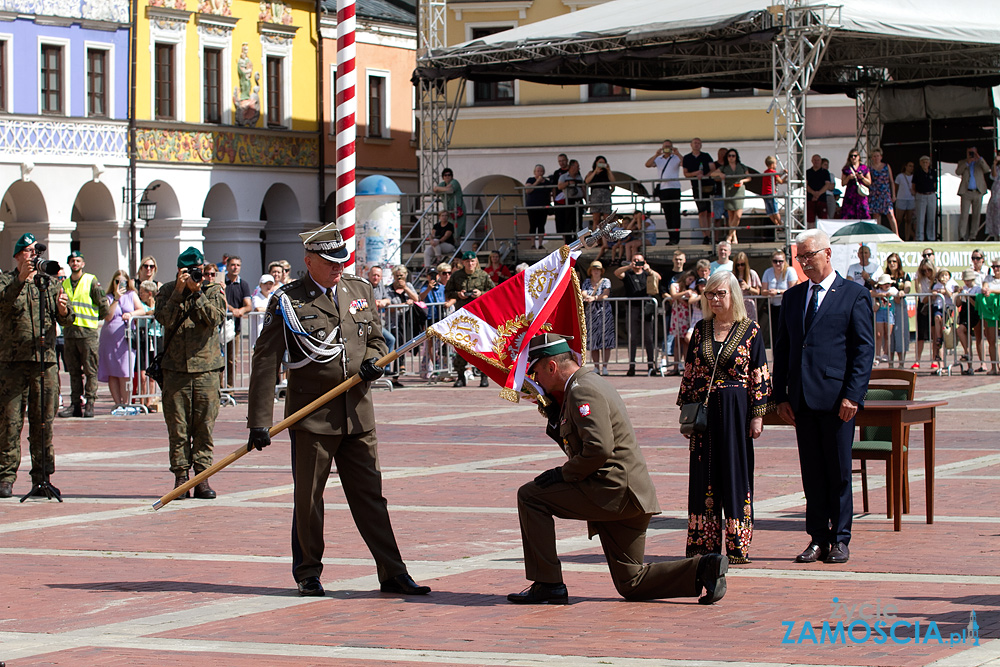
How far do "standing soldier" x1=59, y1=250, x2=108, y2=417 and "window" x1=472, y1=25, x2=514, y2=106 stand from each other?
80.3ft

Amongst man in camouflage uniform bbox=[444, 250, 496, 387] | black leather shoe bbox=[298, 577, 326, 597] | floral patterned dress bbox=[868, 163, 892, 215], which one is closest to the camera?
black leather shoe bbox=[298, 577, 326, 597]

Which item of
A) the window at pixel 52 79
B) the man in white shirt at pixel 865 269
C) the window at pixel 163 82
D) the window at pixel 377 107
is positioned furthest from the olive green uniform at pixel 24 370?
the window at pixel 377 107

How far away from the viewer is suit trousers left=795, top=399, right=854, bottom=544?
9.15 metres

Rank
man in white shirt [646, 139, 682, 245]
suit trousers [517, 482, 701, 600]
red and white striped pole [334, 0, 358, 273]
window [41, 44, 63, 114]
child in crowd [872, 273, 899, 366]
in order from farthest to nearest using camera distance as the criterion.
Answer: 1. window [41, 44, 63, 114]
2. man in white shirt [646, 139, 682, 245]
3. child in crowd [872, 273, 899, 366]
4. red and white striped pole [334, 0, 358, 273]
5. suit trousers [517, 482, 701, 600]

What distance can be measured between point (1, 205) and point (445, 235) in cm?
1673

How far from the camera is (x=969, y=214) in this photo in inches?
1205

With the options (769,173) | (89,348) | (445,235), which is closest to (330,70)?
(445,235)

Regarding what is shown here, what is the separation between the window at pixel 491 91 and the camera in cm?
4338

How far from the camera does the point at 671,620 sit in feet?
24.8

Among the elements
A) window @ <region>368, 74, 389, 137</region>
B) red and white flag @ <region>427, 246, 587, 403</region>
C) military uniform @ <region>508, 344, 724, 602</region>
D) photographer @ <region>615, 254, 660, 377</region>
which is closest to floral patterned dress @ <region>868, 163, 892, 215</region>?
photographer @ <region>615, 254, 660, 377</region>

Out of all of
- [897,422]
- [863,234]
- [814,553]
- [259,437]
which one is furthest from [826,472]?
[863,234]

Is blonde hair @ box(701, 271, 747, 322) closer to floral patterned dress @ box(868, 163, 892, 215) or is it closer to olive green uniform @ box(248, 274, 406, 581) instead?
olive green uniform @ box(248, 274, 406, 581)

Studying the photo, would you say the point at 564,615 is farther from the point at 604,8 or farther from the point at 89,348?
the point at 604,8

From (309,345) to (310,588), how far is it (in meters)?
1.31
